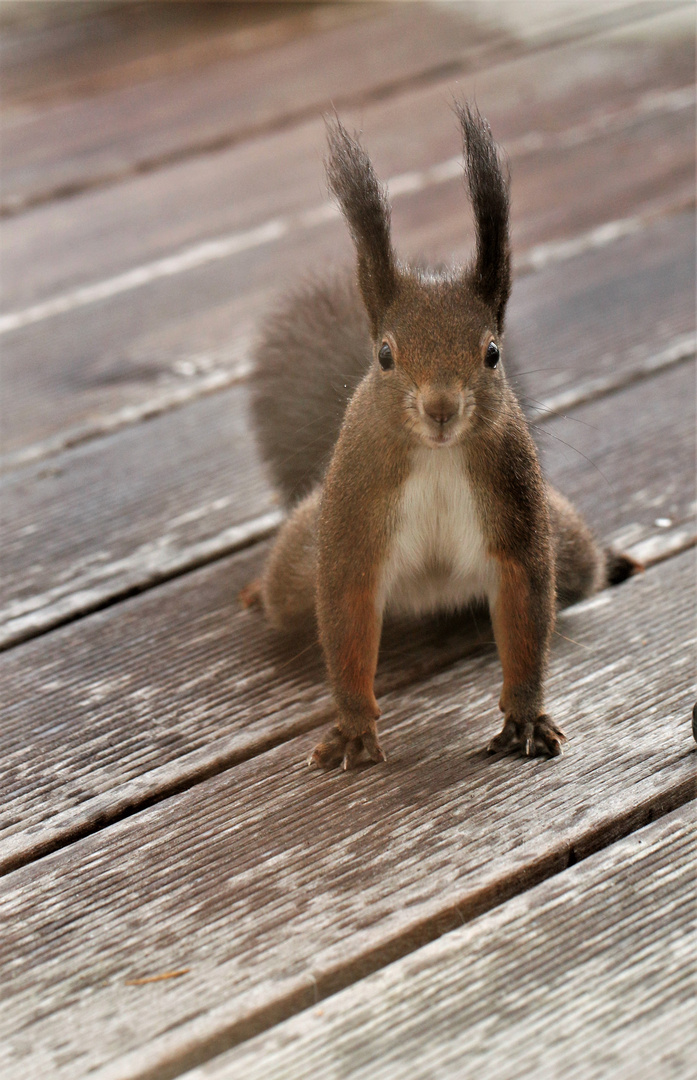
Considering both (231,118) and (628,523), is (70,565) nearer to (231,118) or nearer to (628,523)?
(628,523)

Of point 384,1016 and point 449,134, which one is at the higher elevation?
point 449,134

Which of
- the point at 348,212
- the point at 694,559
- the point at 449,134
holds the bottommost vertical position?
the point at 694,559

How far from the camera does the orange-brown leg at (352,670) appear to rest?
1243mm

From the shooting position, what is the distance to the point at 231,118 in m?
3.26

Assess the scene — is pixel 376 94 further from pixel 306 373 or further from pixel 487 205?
pixel 487 205

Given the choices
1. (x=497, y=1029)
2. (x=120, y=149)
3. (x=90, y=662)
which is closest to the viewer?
(x=497, y=1029)

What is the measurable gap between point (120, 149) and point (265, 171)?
1.52 feet

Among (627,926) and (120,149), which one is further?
(120,149)

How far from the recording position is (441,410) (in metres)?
1.16

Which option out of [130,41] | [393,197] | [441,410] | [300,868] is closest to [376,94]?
[393,197]

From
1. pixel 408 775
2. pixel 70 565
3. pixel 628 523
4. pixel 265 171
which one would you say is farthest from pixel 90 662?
pixel 265 171

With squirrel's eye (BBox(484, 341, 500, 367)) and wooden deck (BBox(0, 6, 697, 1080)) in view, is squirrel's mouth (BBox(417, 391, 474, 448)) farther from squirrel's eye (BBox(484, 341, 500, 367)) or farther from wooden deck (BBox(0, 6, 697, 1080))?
wooden deck (BBox(0, 6, 697, 1080))

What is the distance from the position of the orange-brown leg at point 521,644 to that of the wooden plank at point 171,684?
0.08m

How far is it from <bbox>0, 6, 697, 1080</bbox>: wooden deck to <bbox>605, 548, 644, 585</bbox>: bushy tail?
28 millimetres
